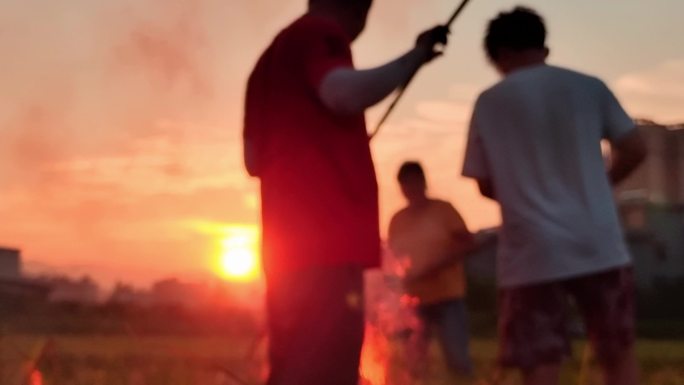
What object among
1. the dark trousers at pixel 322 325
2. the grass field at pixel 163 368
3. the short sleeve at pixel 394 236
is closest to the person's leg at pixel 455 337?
the grass field at pixel 163 368

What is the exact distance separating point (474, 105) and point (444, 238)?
339 centimetres

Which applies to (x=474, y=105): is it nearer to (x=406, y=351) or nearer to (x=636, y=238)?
(x=406, y=351)

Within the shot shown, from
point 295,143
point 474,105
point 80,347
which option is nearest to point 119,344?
Answer: point 80,347

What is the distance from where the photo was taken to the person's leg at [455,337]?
789 cm

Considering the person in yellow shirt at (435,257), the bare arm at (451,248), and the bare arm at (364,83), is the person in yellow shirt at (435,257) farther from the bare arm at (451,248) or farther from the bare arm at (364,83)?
the bare arm at (364,83)

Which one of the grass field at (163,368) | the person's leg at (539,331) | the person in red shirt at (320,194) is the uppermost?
the person in red shirt at (320,194)

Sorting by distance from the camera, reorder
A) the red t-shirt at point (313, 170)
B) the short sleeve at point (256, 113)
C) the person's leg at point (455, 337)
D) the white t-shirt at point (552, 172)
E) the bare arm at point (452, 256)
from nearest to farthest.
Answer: the red t-shirt at point (313, 170)
the short sleeve at point (256, 113)
the white t-shirt at point (552, 172)
the bare arm at point (452, 256)
the person's leg at point (455, 337)

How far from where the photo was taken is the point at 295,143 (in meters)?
3.32

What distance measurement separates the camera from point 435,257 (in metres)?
7.74

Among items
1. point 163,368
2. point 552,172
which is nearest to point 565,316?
point 552,172

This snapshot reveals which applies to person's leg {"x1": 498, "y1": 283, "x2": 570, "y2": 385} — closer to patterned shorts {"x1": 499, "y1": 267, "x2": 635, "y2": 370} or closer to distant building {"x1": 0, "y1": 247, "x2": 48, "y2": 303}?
patterned shorts {"x1": 499, "y1": 267, "x2": 635, "y2": 370}

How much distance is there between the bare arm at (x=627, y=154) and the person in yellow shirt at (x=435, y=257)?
3.30m

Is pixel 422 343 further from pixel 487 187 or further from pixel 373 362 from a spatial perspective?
pixel 487 187

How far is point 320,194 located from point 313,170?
63 mm
